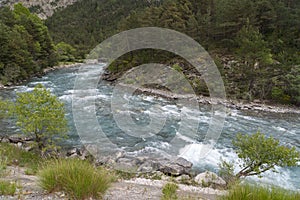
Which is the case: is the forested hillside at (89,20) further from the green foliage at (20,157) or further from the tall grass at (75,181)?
the tall grass at (75,181)

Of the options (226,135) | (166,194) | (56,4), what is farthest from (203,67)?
(56,4)

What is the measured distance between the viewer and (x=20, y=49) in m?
33.5

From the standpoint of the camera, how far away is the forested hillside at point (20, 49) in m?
31.3

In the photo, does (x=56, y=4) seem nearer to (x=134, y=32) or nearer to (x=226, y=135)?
(x=134, y=32)

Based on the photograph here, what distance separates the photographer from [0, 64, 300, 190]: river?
42.2ft

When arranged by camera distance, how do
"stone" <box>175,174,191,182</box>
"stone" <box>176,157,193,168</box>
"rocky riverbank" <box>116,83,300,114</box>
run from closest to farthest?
1. "stone" <box>175,174,191,182</box>
2. "stone" <box>176,157,193,168</box>
3. "rocky riverbank" <box>116,83,300,114</box>

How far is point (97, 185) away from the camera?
4.52 m

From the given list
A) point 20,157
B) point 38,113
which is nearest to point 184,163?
point 38,113

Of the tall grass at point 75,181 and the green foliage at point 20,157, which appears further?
the green foliage at point 20,157

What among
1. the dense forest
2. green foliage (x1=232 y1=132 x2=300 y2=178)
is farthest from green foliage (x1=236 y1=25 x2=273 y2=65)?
green foliage (x1=232 y1=132 x2=300 y2=178)

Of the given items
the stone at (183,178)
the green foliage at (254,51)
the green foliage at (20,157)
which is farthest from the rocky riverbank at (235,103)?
the green foliage at (20,157)

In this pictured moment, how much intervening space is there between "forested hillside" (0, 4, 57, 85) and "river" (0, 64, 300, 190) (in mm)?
3208

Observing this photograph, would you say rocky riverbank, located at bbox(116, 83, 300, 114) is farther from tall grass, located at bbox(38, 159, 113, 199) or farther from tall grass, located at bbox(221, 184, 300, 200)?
tall grass, located at bbox(38, 159, 113, 199)

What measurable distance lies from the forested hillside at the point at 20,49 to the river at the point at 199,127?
3208mm
